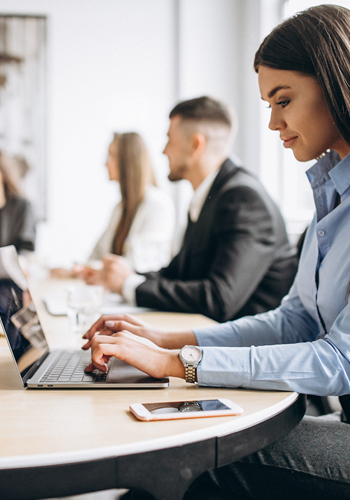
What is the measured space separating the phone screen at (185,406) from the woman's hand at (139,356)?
11cm

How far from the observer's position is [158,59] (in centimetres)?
411

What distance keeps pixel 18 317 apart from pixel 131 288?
32.0 inches

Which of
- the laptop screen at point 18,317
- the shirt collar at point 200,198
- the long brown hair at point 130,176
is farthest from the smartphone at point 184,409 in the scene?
the long brown hair at point 130,176

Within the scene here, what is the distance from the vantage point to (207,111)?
223cm

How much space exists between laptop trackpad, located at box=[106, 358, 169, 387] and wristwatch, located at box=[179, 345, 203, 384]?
40 millimetres

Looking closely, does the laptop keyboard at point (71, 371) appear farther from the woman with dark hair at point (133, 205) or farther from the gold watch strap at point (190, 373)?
the woman with dark hair at point (133, 205)

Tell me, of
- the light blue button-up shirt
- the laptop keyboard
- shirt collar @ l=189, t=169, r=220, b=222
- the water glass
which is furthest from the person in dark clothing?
the laptop keyboard

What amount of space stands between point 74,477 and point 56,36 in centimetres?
410

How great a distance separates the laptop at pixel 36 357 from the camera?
82 cm

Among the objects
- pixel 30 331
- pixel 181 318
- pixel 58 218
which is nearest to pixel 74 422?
pixel 30 331

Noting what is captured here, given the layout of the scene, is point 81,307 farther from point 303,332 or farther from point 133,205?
point 133,205

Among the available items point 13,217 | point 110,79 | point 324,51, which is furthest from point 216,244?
point 110,79

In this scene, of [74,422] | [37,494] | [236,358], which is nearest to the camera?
[37,494]

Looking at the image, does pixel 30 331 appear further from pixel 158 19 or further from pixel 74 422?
pixel 158 19
